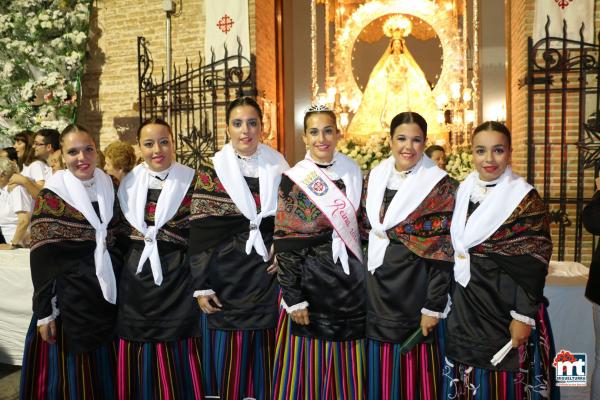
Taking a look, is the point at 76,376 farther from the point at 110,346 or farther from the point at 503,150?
the point at 503,150

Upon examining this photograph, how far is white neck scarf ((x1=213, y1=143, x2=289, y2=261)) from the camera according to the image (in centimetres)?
269

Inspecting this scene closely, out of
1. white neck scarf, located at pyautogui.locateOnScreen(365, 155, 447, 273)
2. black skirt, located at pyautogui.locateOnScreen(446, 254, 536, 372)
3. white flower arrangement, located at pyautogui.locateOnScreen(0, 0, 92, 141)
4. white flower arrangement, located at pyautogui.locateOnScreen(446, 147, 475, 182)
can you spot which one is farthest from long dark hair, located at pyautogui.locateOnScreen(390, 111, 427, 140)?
white flower arrangement, located at pyautogui.locateOnScreen(0, 0, 92, 141)

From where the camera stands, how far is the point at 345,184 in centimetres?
262

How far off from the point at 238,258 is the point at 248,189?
38 centimetres

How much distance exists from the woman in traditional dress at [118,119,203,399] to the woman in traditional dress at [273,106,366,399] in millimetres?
572

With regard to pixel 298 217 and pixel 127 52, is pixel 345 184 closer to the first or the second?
pixel 298 217

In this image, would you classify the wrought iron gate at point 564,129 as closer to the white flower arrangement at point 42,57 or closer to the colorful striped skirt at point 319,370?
the colorful striped skirt at point 319,370

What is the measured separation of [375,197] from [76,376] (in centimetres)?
187

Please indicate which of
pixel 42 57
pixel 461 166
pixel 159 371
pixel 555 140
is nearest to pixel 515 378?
pixel 159 371

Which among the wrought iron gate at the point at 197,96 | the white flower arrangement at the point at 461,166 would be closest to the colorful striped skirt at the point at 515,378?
the white flower arrangement at the point at 461,166

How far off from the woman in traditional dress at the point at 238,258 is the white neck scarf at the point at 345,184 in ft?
1.12

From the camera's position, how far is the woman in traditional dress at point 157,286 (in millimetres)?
2730

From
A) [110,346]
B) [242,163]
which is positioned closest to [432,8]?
[242,163]

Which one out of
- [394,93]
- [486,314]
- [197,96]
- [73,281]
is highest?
[394,93]
